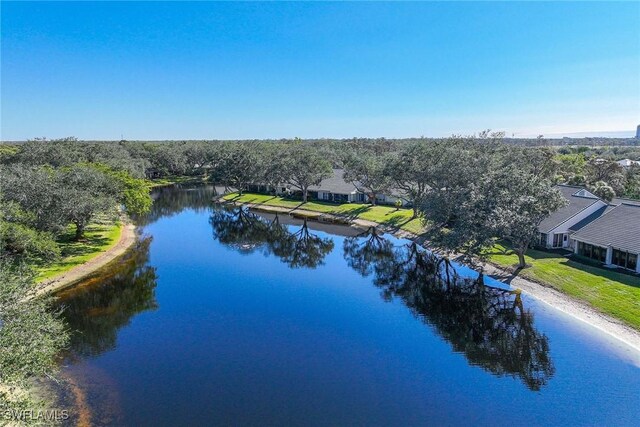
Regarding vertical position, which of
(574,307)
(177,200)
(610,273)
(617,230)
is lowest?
(574,307)

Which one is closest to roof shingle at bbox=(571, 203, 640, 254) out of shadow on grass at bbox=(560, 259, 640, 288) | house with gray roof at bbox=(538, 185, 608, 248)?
house with gray roof at bbox=(538, 185, 608, 248)

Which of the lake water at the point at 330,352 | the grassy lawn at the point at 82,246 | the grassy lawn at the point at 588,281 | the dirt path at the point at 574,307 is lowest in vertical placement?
the lake water at the point at 330,352

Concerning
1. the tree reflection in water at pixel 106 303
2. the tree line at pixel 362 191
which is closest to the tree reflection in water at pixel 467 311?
the tree line at pixel 362 191

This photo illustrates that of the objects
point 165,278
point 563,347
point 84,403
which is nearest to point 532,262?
point 563,347

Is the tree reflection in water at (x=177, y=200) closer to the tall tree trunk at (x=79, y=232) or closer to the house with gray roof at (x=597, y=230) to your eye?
the tall tree trunk at (x=79, y=232)

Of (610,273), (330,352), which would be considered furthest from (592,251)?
(330,352)

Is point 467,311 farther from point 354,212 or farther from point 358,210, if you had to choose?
point 358,210

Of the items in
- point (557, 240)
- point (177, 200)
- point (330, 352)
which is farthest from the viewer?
point (177, 200)
